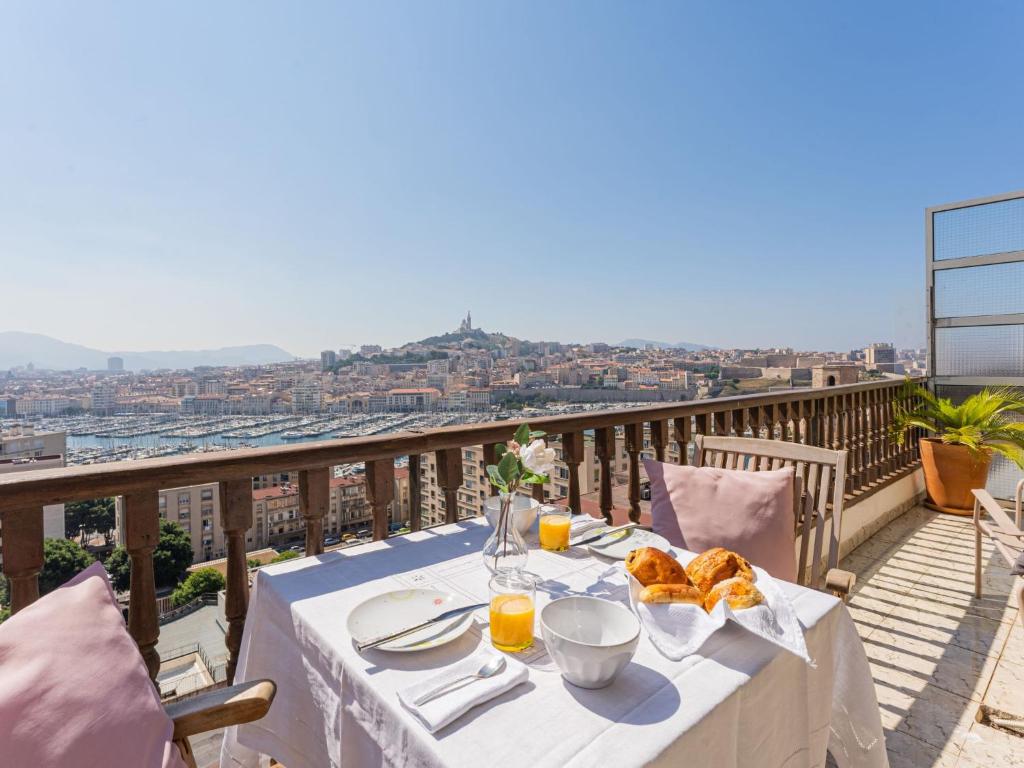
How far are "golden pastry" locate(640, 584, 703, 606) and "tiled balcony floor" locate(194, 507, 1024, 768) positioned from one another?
126 cm

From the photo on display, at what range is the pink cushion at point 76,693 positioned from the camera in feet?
2.37

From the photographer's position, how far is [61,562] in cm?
170

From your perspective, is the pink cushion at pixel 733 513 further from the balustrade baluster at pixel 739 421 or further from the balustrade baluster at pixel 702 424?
the balustrade baluster at pixel 739 421

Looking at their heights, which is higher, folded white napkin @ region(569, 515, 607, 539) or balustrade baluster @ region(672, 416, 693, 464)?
balustrade baluster @ region(672, 416, 693, 464)

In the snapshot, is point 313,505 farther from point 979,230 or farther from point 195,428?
point 195,428

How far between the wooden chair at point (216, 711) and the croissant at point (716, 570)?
0.90 metres

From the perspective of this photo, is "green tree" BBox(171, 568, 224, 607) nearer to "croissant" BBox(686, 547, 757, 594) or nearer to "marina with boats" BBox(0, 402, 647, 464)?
"croissant" BBox(686, 547, 757, 594)

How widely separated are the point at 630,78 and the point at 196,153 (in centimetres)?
799

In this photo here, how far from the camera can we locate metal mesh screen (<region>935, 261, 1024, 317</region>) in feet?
14.4

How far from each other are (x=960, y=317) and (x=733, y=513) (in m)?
4.71

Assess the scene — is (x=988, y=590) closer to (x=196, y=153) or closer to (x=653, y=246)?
(x=196, y=153)

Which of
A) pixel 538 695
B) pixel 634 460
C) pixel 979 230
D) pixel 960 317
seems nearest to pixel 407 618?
pixel 538 695

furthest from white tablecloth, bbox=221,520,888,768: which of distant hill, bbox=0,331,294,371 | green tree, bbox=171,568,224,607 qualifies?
distant hill, bbox=0,331,294,371

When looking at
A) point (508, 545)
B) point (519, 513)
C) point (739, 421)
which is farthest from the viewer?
point (739, 421)
